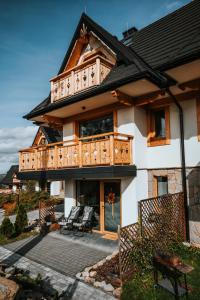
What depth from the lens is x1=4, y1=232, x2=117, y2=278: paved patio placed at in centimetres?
732

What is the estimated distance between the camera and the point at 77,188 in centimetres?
1195

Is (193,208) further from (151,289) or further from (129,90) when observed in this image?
(129,90)

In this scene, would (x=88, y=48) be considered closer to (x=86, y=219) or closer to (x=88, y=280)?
(x=86, y=219)

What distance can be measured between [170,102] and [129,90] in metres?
1.65

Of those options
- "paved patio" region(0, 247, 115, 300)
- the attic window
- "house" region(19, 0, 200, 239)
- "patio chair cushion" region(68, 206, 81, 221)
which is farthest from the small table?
the attic window

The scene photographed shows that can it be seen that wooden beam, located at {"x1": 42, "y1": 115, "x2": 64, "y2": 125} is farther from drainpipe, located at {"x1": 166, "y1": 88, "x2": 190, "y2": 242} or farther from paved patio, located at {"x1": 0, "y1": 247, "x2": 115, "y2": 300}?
paved patio, located at {"x1": 0, "y1": 247, "x2": 115, "y2": 300}

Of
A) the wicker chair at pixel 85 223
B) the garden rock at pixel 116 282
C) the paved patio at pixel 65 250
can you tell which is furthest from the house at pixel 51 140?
the garden rock at pixel 116 282

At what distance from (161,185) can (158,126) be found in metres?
2.36

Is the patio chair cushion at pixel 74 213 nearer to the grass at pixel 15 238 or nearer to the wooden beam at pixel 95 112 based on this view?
the grass at pixel 15 238

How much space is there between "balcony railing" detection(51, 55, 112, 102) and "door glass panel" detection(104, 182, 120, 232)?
442cm

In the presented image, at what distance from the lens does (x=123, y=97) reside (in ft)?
29.3

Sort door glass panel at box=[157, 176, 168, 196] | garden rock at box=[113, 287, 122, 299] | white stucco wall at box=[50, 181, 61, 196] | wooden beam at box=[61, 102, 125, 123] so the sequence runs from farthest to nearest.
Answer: white stucco wall at box=[50, 181, 61, 196] → wooden beam at box=[61, 102, 125, 123] → door glass panel at box=[157, 176, 168, 196] → garden rock at box=[113, 287, 122, 299]

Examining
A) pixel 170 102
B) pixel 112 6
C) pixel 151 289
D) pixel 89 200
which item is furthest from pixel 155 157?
pixel 112 6

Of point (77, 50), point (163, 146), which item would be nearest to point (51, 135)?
point (77, 50)
